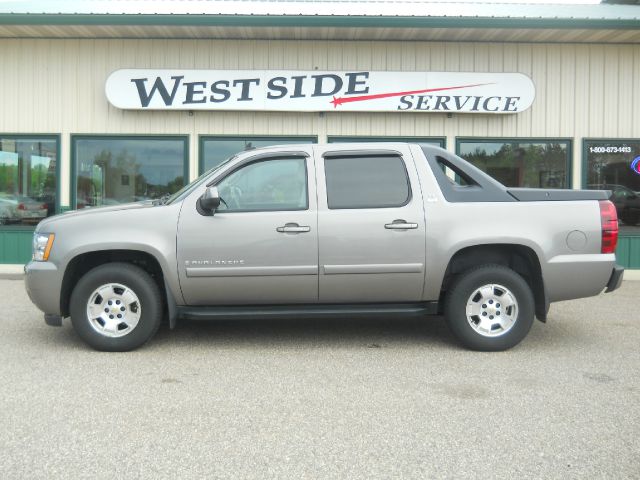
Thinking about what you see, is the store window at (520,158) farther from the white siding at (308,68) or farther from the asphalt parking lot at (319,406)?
the asphalt parking lot at (319,406)

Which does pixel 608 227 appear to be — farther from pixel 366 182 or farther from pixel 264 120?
pixel 264 120

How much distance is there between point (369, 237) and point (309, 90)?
569 centimetres

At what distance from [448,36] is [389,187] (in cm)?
585

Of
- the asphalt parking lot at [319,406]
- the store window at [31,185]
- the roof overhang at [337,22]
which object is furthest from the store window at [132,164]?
the asphalt parking lot at [319,406]

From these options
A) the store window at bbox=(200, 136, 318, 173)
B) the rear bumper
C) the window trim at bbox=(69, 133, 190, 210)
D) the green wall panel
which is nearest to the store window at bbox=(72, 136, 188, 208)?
the window trim at bbox=(69, 133, 190, 210)

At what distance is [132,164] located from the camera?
1070 cm

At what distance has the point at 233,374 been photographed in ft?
15.9

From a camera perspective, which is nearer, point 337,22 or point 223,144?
point 337,22

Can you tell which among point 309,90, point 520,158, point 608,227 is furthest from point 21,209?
point 608,227

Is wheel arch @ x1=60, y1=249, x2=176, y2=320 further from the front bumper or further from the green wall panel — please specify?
the green wall panel

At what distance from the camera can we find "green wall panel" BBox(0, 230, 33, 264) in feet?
34.9

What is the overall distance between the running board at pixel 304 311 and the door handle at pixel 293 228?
73cm

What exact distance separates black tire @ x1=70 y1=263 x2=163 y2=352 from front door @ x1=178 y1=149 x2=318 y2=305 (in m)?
0.33

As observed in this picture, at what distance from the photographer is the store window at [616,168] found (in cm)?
1067
